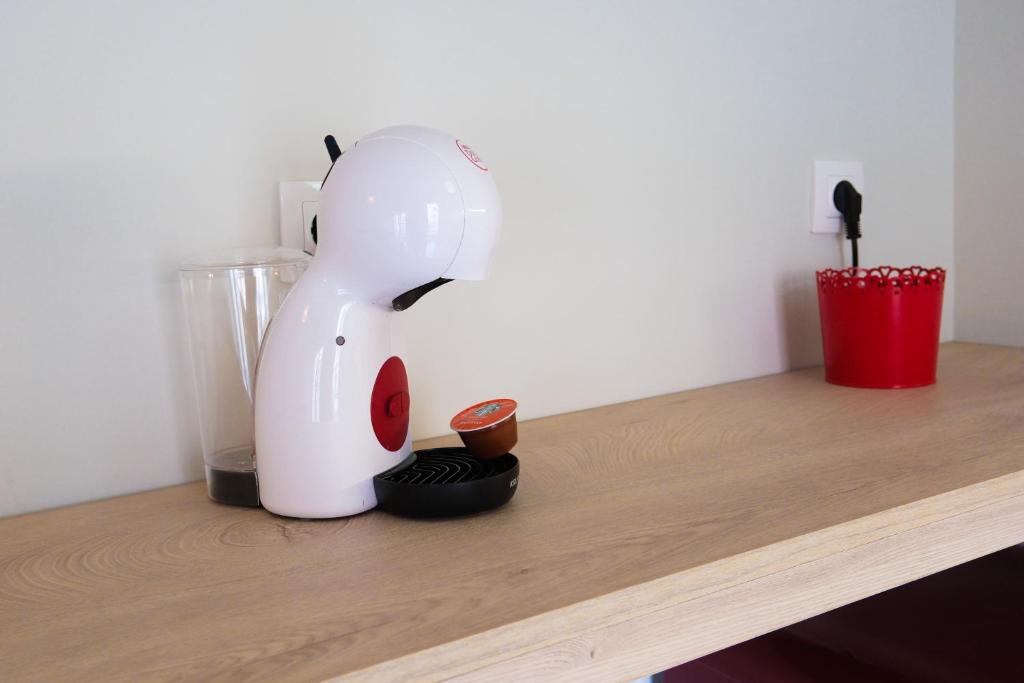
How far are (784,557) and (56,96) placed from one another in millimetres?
689

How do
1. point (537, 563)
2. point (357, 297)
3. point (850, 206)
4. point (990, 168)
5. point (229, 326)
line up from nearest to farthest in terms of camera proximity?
point (537, 563) < point (357, 297) < point (229, 326) < point (850, 206) < point (990, 168)

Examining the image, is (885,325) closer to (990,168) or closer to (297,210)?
(990,168)

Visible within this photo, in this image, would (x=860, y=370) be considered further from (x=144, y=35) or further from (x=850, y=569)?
(x=144, y=35)

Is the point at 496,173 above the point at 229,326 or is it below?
above

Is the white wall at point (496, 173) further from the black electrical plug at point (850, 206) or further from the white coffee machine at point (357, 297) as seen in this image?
the white coffee machine at point (357, 297)

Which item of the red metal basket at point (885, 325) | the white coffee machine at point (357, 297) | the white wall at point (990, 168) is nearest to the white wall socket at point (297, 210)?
the white coffee machine at point (357, 297)

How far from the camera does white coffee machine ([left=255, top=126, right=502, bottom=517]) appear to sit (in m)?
0.61

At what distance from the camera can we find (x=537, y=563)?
533 mm

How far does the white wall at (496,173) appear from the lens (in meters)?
0.72

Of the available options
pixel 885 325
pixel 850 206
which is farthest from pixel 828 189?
pixel 885 325

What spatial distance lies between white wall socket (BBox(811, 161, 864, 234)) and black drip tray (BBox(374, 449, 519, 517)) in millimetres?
739

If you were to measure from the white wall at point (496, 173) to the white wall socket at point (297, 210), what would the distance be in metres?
0.02

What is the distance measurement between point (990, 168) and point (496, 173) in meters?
0.86

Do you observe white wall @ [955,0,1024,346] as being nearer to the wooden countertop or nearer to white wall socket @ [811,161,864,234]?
white wall socket @ [811,161,864,234]
